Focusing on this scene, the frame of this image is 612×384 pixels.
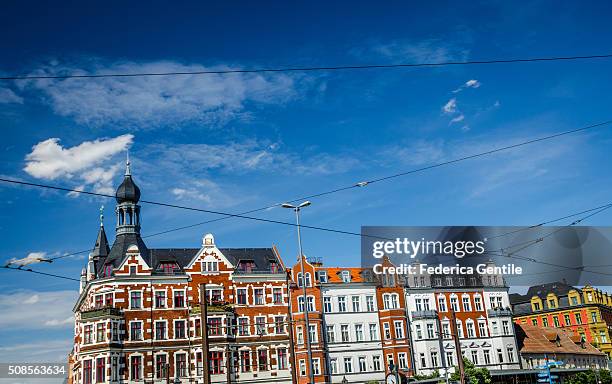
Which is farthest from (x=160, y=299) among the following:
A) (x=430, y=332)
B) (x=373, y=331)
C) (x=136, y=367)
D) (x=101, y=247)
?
(x=430, y=332)

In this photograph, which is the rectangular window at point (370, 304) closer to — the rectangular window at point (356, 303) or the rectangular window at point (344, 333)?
the rectangular window at point (356, 303)

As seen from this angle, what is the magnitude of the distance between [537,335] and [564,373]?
472 cm

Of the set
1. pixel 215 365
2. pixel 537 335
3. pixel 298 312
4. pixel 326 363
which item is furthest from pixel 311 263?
pixel 537 335

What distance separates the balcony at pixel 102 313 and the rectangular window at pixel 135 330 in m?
1.38

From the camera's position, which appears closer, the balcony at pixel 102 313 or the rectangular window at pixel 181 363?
the balcony at pixel 102 313

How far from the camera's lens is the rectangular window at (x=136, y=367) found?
48.5 meters

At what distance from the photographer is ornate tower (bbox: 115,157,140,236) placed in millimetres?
53562

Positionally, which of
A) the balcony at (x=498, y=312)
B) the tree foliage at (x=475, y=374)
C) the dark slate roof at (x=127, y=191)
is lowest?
the tree foliage at (x=475, y=374)

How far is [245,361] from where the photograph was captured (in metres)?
51.9

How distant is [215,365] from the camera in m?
50.6

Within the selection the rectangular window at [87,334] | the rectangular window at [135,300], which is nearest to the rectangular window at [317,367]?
the rectangular window at [135,300]

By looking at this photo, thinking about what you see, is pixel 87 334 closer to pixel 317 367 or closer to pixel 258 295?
pixel 258 295

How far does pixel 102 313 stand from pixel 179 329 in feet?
21.6

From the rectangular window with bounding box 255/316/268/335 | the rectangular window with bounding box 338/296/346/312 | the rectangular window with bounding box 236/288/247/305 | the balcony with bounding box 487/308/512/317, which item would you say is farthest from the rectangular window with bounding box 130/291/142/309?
the balcony with bounding box 487/308/512/317
